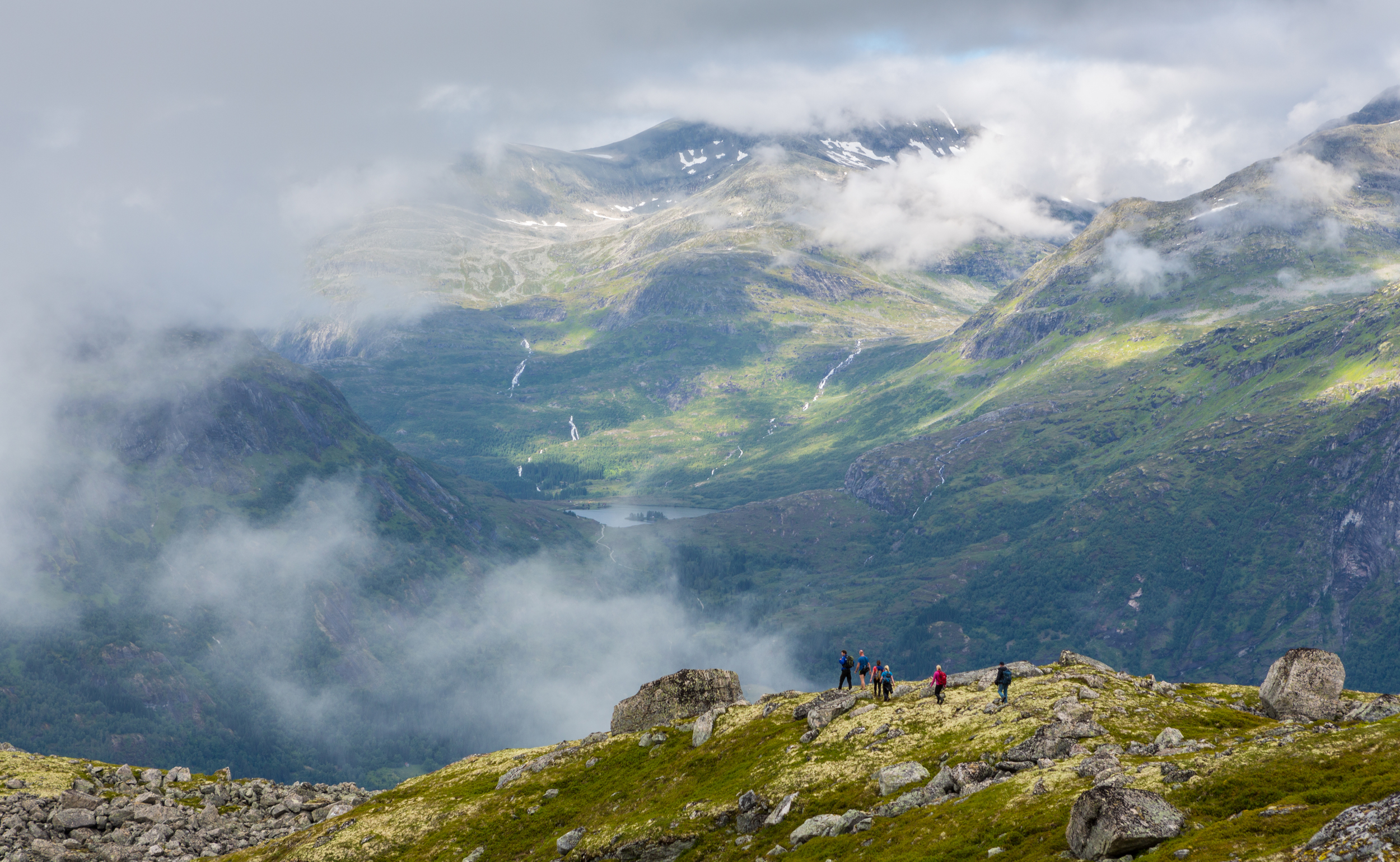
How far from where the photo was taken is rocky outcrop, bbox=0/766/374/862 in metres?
101

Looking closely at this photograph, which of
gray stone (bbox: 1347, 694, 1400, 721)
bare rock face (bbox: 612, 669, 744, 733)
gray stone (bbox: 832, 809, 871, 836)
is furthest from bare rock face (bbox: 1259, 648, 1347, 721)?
bare rock face (bbox: 612, 669, 744, 733)

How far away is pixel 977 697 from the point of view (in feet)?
293

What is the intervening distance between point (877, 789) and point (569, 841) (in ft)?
93.0

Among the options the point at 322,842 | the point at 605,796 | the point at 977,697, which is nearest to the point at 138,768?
the point at 322,842

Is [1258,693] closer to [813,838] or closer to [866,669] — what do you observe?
[866,669]

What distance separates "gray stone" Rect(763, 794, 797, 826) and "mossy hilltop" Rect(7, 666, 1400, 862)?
60 centimetres

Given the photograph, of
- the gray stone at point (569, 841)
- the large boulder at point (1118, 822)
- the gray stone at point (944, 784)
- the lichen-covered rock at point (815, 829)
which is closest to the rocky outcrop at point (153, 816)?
the gray stone at point (569, 841)

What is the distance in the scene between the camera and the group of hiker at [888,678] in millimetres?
84938

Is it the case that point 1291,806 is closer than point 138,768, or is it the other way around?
point 1291,806

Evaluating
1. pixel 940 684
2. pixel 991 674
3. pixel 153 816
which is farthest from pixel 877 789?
pixel 153 816

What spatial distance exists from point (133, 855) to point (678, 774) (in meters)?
61.1

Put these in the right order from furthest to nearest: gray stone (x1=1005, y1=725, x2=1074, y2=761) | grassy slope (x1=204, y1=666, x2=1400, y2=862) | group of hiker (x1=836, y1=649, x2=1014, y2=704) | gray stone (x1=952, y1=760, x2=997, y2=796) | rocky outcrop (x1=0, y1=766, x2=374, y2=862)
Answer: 1. rocky outcrop (x1=0, y1=766, x2=374, y2=862)
2. group of hiker (x1=836, y1=649, x2=1014, y2=704)
3. gray stone (x1=1005, y1=725, x2=1074, y2=761)
4. gray stone (x1=952, y1=760, x2=997, y2=796)
5. grassy slope (x1=204, y1=666, x2=1400, y2=862)

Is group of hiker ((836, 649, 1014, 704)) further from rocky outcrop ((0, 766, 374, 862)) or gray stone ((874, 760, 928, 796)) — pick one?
rocky outcrop ((0, 766, 374, 862))

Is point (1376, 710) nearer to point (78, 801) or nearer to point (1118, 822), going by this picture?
point (1118, 822)
